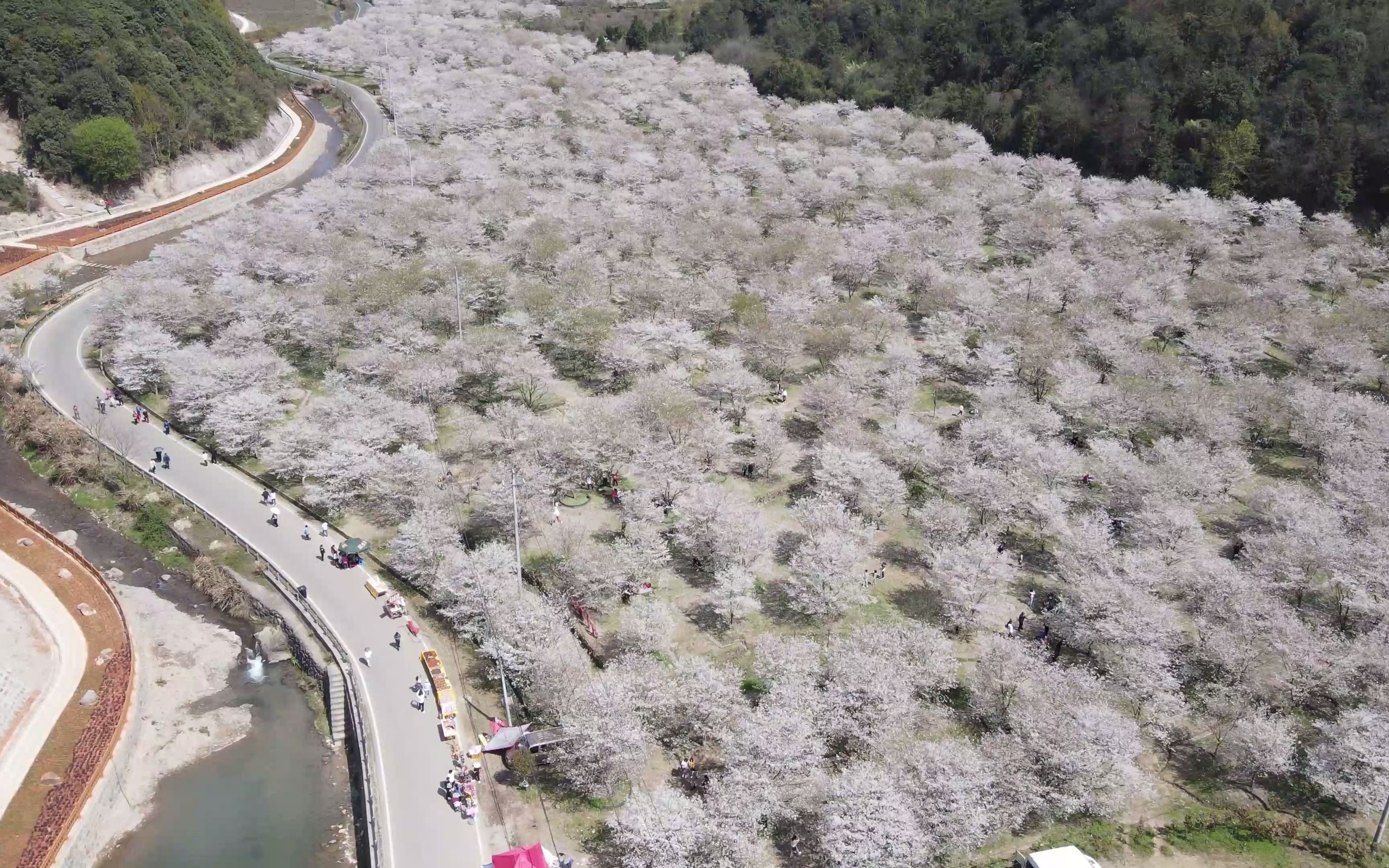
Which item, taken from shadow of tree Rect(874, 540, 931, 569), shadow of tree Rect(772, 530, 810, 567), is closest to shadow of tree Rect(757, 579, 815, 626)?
shadow of tree Rect(772, 530, 810, 567)

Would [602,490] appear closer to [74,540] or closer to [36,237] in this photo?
[74,540]

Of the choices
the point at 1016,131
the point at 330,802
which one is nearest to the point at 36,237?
the point at 330,802

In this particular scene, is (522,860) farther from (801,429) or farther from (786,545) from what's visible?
(801,429)

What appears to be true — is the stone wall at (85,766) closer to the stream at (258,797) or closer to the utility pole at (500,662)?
the stream at (258,797)

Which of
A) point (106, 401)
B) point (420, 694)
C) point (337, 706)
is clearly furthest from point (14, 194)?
point (420, 694)

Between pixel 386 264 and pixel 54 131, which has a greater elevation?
pixel 54 131
